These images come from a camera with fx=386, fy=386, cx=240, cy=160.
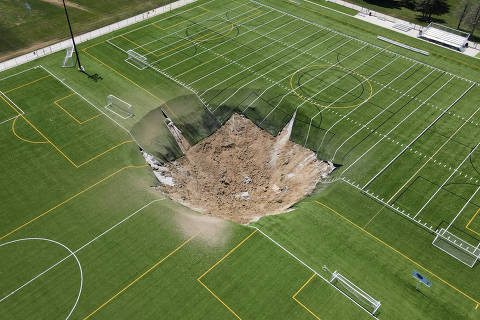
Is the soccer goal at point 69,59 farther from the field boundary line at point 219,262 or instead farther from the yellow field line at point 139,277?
the field boundary line at point 219,262

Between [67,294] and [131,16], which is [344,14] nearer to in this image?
[131,16]

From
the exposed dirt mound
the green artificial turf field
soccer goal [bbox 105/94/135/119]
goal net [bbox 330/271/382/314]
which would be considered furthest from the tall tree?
soccer goal [bbox 105/94/135/119]

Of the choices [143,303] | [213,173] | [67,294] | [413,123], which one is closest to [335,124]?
[413,123]

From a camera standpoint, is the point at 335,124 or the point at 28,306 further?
the point at 335,124

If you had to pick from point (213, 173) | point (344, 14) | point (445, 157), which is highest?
point (344, 14)

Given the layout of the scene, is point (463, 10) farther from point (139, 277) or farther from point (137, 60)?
point (139, 277)

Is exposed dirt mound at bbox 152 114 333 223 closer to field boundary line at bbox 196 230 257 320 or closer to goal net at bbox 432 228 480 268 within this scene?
field boundary line at bbox 196 230 257 320

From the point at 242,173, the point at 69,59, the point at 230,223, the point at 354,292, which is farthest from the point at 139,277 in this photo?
the point at 69,59
